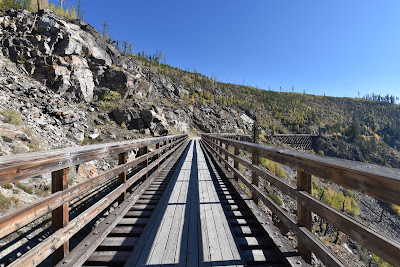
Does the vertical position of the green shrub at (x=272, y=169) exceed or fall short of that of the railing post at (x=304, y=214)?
it falls short

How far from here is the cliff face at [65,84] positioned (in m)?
14.1

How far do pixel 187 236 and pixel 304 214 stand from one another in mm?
1773

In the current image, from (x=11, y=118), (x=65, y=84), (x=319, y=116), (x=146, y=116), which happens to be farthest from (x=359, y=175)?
(x=319, y=116)

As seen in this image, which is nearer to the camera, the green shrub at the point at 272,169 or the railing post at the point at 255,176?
the railing post at the point at 255,176

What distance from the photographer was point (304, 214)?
2219mm

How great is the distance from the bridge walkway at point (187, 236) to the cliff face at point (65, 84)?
12315mm

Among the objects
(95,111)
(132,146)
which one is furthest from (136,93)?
(132,146)

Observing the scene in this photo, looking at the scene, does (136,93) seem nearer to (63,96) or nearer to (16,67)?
(63,96)

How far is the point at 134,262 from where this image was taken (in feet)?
7.51

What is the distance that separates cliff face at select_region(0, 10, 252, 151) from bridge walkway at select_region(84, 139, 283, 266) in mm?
12315

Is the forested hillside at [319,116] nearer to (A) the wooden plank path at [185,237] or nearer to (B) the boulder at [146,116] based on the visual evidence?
(B) the boulder at [146,116]

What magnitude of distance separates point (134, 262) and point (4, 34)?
103 feet

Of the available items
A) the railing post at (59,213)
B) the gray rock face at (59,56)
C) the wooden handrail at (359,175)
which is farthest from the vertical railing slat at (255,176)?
the gray rock face at (59,56)

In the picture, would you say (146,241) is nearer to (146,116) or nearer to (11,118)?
(11,118)
